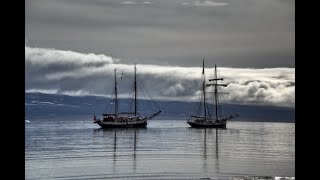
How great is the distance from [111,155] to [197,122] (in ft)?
268

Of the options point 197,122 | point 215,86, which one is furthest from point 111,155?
point 197,122

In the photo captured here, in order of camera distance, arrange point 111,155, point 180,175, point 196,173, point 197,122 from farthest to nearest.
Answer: point 197,122 < point 111,155 < point 196,173 < point 180,175
